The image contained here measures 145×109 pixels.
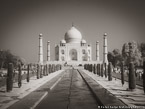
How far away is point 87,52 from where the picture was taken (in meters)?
53.2

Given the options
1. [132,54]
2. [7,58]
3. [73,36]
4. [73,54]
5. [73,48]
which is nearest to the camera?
[132,54]

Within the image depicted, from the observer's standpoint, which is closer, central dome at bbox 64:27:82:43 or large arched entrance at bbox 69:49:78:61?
central dome at bbox 64:27:82:43

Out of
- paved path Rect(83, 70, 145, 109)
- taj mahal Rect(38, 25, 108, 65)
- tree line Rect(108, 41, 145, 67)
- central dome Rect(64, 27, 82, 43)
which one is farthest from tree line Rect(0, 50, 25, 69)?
paved path Rect(83, 70, 145, 109)

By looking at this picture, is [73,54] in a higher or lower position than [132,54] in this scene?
higher

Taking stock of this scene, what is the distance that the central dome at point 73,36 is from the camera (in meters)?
54.3

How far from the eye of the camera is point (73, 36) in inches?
2135

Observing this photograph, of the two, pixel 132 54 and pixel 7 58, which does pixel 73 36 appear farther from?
pixel 132 54

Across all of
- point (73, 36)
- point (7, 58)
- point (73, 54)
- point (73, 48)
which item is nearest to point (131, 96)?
point (7, 58)

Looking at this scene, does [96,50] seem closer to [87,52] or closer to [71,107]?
[87,52]

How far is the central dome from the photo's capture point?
5431cm

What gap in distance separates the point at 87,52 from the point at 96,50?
3.30m

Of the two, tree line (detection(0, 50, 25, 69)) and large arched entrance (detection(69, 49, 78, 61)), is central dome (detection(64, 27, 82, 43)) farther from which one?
tree line (detection(0, 50, 25, 69))

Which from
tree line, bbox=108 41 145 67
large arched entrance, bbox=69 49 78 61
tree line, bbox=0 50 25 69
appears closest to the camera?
tree line, bbox=108 41 145 67

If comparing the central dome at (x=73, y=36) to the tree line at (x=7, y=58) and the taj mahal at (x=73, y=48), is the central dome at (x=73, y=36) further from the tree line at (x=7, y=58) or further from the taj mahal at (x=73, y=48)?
the tree line at (x=7, y=58)
